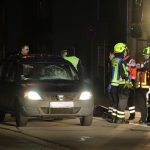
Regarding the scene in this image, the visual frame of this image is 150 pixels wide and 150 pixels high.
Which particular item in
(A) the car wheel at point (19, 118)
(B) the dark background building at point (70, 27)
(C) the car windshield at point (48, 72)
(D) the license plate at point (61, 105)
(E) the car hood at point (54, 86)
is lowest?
(A) the car wheel at point (19, 118)

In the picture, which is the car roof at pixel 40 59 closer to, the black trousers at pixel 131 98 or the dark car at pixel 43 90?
the dark car at pixel 43 90

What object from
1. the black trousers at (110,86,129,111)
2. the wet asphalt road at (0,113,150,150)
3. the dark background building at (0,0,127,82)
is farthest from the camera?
the dark background building at (0,0,127,82)

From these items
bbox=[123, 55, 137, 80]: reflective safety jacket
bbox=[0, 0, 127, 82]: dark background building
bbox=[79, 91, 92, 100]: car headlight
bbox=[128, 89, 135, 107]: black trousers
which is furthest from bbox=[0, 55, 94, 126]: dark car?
bbox=[0, 0, 127, 82]: dark background building

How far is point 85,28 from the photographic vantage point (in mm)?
26922

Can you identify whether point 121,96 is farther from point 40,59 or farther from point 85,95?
point 40,59

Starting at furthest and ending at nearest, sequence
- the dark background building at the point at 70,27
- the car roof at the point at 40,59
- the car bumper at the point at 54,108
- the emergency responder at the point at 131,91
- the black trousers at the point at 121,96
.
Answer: the dark background building at the point at 70,27 < the emergency responder at the point at 131,91 < the car roof at the point at 40,59 < the black trousers at the point at 121,96 < the car bumper at the point at 54,108

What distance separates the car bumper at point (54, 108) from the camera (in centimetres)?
1397

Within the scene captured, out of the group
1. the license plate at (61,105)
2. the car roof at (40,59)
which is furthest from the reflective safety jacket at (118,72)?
the license plate at (61,105)

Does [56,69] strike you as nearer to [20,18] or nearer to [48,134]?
[48,134]

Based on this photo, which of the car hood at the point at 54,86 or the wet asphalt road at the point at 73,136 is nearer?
the wet asphalt road at the point at 73,136

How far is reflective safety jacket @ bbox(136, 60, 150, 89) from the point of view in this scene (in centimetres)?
1504

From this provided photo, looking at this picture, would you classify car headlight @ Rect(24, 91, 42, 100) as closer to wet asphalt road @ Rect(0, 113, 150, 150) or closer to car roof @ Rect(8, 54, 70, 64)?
wet asphalt road @ Rect(0, 113, 150, 150)

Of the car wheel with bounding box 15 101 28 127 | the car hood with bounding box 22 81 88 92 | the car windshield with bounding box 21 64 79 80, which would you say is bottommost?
the car wheel with bounding box 15 101 28 127

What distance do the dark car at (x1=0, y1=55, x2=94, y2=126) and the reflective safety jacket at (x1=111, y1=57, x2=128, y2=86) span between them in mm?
695
